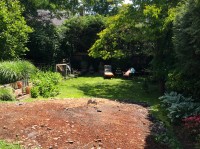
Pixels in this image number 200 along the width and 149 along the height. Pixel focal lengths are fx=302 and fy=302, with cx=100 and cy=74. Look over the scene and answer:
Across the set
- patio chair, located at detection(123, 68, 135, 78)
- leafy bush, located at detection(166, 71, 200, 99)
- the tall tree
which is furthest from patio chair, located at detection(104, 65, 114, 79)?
leafy bush, located at detection(166, 71, 200, 99)

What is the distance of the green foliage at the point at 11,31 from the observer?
14531mm

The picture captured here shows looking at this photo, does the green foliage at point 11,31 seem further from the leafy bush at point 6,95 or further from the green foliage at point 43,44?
the leafy bush at point 6,95

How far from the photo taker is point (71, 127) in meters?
6.14

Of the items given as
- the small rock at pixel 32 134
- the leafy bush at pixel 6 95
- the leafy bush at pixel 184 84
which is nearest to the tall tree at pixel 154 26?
the leafy bush at pixel 184 84

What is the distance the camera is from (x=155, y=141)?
610 centimetres

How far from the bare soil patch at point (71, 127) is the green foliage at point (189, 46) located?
2467 millimetres

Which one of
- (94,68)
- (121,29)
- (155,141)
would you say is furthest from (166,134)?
(94,68)

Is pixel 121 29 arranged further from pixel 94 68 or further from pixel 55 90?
pixel 94 68

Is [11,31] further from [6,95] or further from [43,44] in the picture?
[6,95]

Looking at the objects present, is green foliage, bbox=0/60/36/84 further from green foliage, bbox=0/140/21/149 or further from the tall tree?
green foliage, bbox=0/140/21/149

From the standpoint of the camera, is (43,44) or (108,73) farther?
(43,44)

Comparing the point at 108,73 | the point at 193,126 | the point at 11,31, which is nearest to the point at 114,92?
the point at 108,73

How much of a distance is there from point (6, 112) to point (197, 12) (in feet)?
18.4

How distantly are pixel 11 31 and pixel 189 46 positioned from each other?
30.4 feet
